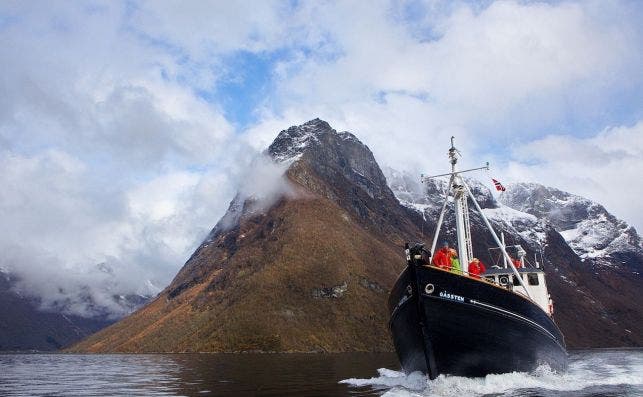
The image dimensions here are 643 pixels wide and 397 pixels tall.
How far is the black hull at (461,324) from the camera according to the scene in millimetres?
29609

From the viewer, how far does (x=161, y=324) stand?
196 metres

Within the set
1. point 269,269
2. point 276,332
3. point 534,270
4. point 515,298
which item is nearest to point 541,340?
point 515,298

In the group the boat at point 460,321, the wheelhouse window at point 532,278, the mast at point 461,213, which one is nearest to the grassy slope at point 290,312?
the wheelhouse window at point 532,278

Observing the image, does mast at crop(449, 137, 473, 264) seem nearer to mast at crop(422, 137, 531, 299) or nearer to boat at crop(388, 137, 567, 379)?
mast at crop(422, 137, 531, 299)

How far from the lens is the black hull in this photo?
2961 centimetres

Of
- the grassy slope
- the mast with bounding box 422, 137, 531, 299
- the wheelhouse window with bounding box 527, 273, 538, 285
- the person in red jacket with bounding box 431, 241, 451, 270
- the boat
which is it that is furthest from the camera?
the grassy slope

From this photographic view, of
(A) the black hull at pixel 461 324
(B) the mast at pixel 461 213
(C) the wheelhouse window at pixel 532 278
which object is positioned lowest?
(A) the black hull at pixel 461 324

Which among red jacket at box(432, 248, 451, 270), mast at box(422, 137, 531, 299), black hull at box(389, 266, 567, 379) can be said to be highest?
mast at box(422, 137, 531, 299)

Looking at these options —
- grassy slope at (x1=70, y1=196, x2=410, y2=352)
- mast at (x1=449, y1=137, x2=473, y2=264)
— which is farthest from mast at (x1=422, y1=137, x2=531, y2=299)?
grassy slope at (x1=70, y1=196, x2=410, y2=352)

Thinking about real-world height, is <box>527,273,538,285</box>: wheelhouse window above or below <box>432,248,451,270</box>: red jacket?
above

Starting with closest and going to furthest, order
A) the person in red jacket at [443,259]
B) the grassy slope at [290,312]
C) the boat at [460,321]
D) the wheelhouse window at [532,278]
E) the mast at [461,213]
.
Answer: the boat at [460,321]
the person in red jacket at [443,259]
the mast at [461,213]
the wheelhouse window at [532,278]
the grassy slope at [290,312]

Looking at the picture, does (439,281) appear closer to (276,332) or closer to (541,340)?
(541,340)

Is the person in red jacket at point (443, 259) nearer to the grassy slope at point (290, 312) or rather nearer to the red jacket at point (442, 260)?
the red jacket at point (442, 260)

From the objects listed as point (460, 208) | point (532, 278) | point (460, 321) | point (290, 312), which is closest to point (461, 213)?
point (460, 208)
